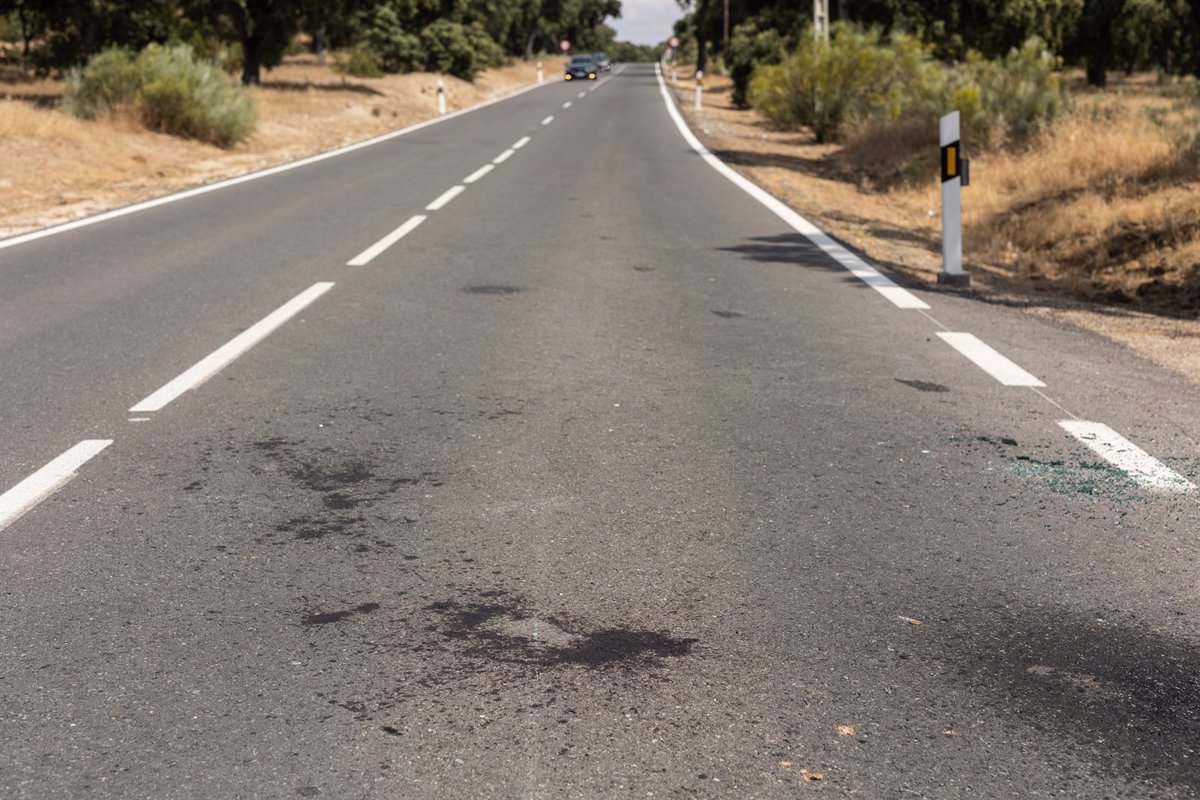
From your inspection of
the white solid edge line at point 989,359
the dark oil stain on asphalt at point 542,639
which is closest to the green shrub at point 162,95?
the white solid edge line at point 989,359

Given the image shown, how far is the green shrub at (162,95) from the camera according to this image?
24.1 metres

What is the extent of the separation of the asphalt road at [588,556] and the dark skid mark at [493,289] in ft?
2.01

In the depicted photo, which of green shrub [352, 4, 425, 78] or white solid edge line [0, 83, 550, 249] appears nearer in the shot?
white solid edge line [0, 83, 550, 249]

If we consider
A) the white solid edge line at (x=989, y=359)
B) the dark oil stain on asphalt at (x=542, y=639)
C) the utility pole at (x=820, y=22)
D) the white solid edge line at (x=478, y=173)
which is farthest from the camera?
the utility pole at (x=820, y=22)

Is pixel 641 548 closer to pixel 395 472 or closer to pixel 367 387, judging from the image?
pixel 395 472

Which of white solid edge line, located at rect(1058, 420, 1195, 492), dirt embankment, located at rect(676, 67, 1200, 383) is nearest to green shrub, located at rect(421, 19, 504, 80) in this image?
dirt embankment, located at rect(676, 67, 1200, 383)

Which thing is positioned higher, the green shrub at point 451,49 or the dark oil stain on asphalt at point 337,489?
the green shrub at point 451,49

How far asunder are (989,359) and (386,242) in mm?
6368

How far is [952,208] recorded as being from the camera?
983 cm

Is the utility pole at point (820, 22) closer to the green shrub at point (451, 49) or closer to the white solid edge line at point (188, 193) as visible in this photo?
Answer: the white solid edge line at point (188, 193)

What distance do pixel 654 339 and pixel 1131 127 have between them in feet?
40.7

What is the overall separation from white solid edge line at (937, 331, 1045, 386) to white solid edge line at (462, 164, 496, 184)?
11.3 m

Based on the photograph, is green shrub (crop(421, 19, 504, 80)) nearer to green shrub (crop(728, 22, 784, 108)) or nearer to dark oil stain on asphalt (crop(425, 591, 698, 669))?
green shrub (crop(728, 22, 784, 108))

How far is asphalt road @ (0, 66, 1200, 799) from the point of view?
2934 mm
